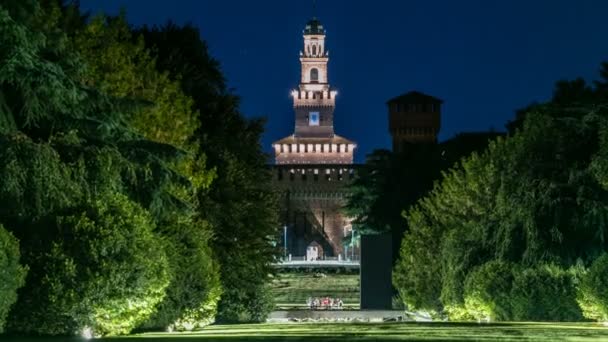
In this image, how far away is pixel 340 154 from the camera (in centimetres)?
12281

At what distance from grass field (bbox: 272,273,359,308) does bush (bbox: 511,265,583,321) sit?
131ft

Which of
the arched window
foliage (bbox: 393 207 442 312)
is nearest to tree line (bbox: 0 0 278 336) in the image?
foliage (bbox: 393 207 442 312)

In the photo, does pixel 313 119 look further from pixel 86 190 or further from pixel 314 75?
pixel 86 190

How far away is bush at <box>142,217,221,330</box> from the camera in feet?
79.8

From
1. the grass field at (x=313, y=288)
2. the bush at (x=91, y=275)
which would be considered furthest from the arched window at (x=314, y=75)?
the bush at (x=91, y=275)

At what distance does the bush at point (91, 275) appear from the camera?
16.6 m

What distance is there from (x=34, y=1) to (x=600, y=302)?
1191 centimetres

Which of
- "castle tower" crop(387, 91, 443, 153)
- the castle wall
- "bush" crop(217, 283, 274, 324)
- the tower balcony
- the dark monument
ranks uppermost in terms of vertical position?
the tower balcony

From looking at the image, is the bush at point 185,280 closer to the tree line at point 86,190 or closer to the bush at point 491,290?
the tree line at point 86,190

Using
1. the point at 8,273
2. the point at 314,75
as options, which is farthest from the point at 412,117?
A: the point at 8,273

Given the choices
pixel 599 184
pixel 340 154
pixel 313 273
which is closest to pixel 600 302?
pixel 599 184

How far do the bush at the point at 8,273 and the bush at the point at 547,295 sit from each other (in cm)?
1290

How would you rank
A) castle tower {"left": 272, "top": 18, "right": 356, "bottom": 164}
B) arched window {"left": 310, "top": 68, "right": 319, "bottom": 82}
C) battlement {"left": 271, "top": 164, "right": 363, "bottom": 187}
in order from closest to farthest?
battlement {"left": 271, "top": 164, "right": 363, "bottom": 187}, castle tower {"left": 272, "top": 18, "right": 356, "bottom": 164}, arched window {"left": 310, "top": 68, "right": 319, "bottom": 82}

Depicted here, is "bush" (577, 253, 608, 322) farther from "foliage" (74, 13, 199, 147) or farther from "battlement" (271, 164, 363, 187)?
"battlement" (271, 164, 363, 187)
